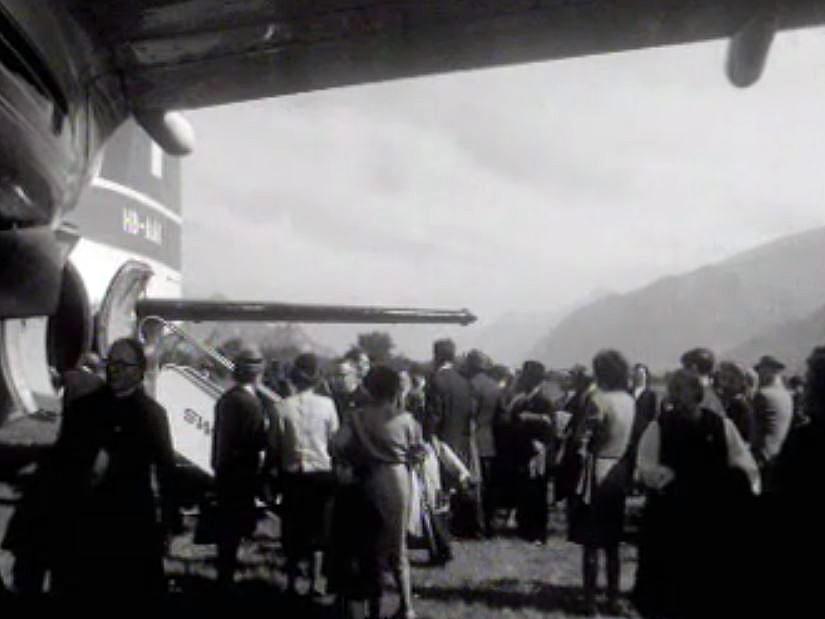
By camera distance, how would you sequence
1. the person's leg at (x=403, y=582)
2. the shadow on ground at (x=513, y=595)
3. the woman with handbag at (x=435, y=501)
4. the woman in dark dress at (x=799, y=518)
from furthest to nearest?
the woman with handbag at (x=435, y=501), the shadow on ground at (x=513, y=595), the person's leg at (x=403, y=582), the woman in dark dress at (x=799, y=518)

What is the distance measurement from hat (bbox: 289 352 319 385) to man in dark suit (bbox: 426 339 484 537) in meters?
2.10

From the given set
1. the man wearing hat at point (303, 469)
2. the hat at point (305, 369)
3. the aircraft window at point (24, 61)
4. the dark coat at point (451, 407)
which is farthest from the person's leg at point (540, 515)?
the aircraft window at point (24, 61)

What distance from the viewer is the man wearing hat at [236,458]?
6.20 m

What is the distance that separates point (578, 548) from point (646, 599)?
425 centimetres

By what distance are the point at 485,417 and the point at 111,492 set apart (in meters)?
5.83

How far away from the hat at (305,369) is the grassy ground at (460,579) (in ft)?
5.34

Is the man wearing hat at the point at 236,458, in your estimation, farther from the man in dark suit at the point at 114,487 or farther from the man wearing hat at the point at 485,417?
the man wearing hat at the point at 485,417

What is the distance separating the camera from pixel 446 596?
259 inches

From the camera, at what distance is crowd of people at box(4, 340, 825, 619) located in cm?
381

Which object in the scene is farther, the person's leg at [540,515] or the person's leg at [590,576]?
the person's leg at [540,515]

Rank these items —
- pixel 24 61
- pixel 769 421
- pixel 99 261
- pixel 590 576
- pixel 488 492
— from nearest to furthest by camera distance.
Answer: pixel 24 61
pixel 590 576
pixel 769 421
pixel 488 492
pixel 99 261

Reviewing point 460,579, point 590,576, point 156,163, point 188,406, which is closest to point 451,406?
point 460,579

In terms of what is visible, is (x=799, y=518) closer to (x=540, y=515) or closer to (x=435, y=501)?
(x=435, y=501)

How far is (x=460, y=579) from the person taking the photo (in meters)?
7.15
